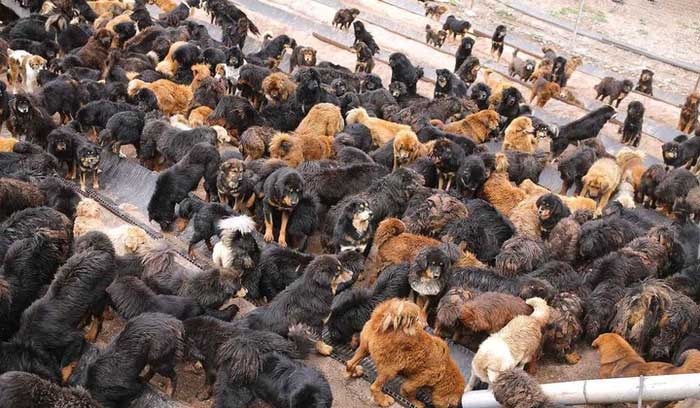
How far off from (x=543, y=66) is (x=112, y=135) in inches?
379

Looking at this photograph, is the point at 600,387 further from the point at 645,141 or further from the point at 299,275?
the point at 645,141

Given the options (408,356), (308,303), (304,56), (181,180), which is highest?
(304,56)

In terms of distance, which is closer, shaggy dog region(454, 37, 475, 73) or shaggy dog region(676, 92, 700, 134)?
shaggy dog region(676, 92, 700, 134)

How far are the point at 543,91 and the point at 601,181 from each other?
4.69 m

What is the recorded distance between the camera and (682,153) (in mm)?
10477

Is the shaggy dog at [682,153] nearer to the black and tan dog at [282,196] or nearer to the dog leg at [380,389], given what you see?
the black and tan dog at [282,196]

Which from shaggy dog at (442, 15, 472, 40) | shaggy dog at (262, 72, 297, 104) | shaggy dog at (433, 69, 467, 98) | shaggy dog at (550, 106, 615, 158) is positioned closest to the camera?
shaggy dog at (262, 72, 297, 104)

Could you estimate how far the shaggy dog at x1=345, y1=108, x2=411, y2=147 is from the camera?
10016mm

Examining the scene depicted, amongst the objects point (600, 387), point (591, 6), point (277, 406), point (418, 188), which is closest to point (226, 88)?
point (418, 188)

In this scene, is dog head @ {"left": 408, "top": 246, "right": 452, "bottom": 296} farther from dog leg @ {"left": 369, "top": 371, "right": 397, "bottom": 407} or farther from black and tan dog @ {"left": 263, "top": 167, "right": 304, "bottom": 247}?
black and tan dog @ {"left": 263, "top": 167, "right": 304, "bottom": 247}

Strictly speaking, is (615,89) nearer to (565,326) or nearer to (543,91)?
(543,91)

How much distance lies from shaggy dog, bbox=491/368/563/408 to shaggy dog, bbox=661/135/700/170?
6.84m

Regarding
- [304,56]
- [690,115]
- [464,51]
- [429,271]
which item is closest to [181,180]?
[429,271]

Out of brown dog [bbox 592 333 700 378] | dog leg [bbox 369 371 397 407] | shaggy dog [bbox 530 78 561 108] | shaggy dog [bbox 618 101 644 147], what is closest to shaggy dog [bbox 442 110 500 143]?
shaggy dog [bbox 618 101 644 147]
